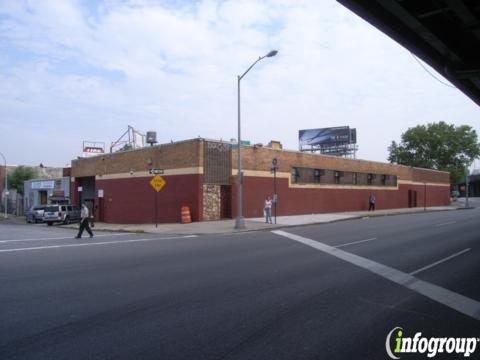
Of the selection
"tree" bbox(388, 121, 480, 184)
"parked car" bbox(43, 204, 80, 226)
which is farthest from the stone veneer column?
"tree" bbox(388, 121, 480, 184)

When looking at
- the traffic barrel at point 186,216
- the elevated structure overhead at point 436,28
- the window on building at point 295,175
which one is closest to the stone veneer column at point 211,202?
the traffic barrel at point 186,216

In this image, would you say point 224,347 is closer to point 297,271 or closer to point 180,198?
point 297,271

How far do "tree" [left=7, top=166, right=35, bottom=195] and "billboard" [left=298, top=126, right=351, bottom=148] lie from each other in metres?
41.8

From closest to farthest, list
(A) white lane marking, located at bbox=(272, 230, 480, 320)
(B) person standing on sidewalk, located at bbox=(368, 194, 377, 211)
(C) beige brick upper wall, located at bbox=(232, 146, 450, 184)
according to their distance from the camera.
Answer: (A) white lane marking, located at bbox=(272, 230, 480, 320), (C) beige brick upper wall, located at bbox=(232, 146, 450, 184), (B) person standing on sidewalk, located at bbox=(368, 194, 377, 211)

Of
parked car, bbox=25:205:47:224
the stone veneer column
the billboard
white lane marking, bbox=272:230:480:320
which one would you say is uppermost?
the billboard

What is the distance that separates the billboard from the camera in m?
62.3

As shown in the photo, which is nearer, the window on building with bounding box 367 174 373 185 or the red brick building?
the red brick building

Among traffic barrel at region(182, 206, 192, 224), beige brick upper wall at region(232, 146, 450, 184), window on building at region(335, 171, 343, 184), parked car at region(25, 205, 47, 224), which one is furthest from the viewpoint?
window on building at region(335, 171, 343, 184)

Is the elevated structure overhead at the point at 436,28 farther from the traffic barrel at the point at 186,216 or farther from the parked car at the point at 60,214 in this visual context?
the parked car at the point at 60,214

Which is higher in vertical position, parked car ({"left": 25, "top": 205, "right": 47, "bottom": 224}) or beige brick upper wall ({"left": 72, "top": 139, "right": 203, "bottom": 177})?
beige brick upper wall ({"left": 72, "top": 139, "right": 203, "bottom": 177})

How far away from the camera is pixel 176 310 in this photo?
6492 millimetres

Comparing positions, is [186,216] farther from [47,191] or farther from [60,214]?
[47,191]

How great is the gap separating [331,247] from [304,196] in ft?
71.5

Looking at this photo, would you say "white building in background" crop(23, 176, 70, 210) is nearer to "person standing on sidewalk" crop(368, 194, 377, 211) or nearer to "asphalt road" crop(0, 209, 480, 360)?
"person standing on sidewalk" crop(368, 194, 377, 211)
